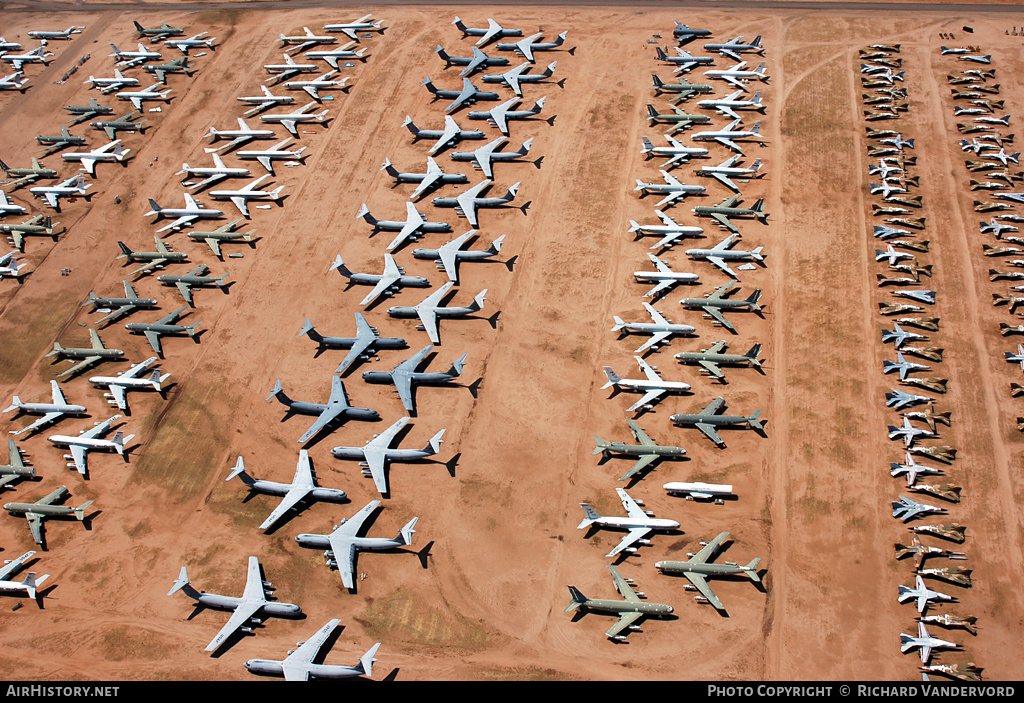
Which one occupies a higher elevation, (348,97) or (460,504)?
(348,97)

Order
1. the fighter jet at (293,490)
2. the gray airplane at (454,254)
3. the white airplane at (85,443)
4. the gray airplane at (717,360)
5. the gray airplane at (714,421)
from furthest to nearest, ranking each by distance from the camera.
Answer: the gray airplane at (454,254) → the gray airplane at (717,360) → the white airplane at (85,443) → the gray airplane at (714,421) → the fighter jet at (293,490)

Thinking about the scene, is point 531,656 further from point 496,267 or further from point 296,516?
point 496,267

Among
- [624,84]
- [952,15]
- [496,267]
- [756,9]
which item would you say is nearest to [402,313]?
[496,267]

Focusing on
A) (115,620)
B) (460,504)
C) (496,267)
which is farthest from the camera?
(496,267)

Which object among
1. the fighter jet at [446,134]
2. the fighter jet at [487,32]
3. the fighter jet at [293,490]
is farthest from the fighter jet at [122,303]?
the fighter jet at [487,32]

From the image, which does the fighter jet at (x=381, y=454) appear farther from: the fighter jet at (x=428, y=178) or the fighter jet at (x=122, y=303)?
the fighter jet at (x=428, y=178)

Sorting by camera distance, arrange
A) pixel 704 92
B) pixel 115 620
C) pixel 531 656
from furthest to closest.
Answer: pixel 704 92 < pixel 115 620 < pixel 531 656

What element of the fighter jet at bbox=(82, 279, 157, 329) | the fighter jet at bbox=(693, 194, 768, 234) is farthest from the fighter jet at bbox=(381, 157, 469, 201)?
the fighter jet at bbox=(82, 279, 157, 329)
